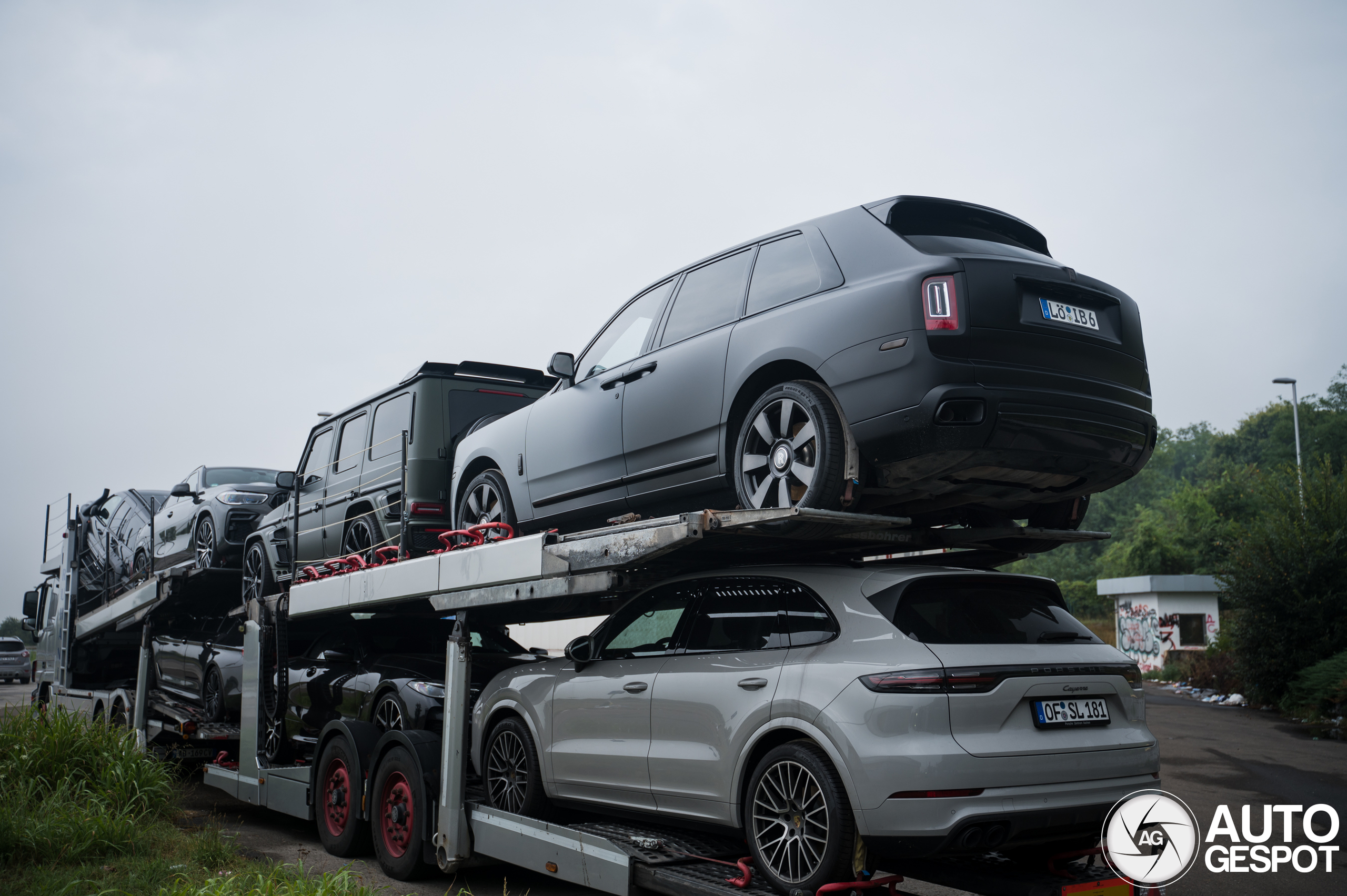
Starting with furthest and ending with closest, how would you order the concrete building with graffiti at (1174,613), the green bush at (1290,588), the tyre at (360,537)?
the concrete building with graffiti at (1174,613)
the green bush at (1290,588)
the tyre at (360,537)

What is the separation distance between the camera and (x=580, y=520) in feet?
21.1

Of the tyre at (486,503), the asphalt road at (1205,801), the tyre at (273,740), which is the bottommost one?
the asphalt road at (1205,801)

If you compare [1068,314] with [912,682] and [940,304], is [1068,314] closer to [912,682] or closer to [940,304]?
[940,304]

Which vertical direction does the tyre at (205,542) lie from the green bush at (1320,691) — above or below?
above

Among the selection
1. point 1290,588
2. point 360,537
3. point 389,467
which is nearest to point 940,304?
point 389,467

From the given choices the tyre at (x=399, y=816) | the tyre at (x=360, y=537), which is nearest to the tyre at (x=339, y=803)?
the tyre at (x=399, y=816)

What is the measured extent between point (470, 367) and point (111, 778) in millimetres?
4454

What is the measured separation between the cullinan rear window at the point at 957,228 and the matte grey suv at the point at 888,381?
0.01 metres

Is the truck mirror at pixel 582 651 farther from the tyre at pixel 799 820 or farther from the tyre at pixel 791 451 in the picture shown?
the tyre at pixel 799 820

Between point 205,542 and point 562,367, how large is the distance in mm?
7145

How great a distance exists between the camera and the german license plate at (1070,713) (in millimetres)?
4090

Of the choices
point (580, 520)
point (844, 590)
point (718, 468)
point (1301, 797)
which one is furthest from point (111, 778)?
point (1301, 797)

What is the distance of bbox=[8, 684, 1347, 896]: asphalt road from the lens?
21.4ft

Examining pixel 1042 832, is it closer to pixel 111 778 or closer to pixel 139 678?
pixel 111 778
